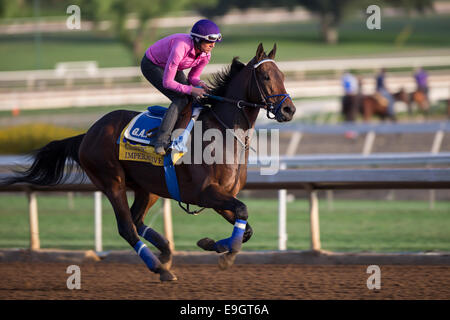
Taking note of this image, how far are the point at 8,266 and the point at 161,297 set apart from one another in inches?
89.5

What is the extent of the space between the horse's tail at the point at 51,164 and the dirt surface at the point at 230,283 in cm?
81

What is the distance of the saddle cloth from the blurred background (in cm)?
215

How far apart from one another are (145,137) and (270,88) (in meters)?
1.09

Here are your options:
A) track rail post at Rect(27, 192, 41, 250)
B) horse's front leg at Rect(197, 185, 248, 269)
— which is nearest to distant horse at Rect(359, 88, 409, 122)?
track rail post at Rect(27, 192, 41, 250)

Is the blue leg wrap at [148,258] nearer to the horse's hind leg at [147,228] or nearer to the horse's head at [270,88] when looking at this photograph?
the horse's hind leg at [147,228]

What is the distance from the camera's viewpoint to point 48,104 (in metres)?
21.6

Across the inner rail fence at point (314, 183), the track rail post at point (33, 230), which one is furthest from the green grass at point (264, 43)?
the inner rail fence at point (314, 183)

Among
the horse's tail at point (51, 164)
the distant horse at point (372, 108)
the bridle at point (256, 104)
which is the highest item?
the bridle at point (256, 104)

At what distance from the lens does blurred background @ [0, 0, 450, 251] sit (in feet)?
31.0

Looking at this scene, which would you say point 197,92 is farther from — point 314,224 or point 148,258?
point 314,224

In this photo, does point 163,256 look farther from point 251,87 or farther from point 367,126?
point 367,126

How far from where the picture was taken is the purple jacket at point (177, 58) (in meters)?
5.68

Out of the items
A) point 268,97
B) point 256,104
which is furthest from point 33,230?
point 268,97

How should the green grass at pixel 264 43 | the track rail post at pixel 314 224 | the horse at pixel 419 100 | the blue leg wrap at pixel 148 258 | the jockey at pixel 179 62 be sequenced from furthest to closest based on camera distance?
1. the green grass at pixel 264 43
2. the horse at pixel 419 100
3. the track rail post at pixel 314 224
4. the blue leg wrap at pixel 148 258
5. the jockey at pixel 179 62
